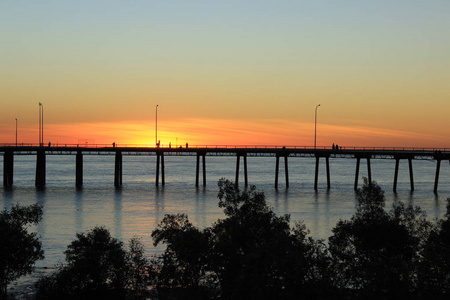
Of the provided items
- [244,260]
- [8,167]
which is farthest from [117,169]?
[244,260]

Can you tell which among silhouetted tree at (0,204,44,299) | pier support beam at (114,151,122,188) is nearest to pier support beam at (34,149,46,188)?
pier support beam at (114,151,122,188)

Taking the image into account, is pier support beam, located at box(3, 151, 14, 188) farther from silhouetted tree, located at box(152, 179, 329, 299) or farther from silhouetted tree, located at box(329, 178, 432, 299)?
silhouetted tree, located at box(152, 179, 329, 299)

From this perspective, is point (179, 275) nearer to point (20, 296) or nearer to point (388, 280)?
point (388, 280)

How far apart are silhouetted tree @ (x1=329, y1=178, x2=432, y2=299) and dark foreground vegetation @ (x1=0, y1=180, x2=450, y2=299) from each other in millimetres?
51

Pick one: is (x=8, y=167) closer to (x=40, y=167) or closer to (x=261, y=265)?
(x=40, y=167)

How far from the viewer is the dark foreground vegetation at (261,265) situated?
22.6 meters

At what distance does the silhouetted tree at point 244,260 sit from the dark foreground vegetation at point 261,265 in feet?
0.12

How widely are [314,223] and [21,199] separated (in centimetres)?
4195


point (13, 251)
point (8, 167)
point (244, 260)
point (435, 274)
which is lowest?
point (13, 251)

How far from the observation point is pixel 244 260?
2289 centimetres

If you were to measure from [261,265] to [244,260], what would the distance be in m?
0.70

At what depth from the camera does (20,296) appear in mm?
33375

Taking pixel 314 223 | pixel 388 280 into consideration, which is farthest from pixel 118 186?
pixel 388 280

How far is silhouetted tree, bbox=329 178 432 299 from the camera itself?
23078mm
